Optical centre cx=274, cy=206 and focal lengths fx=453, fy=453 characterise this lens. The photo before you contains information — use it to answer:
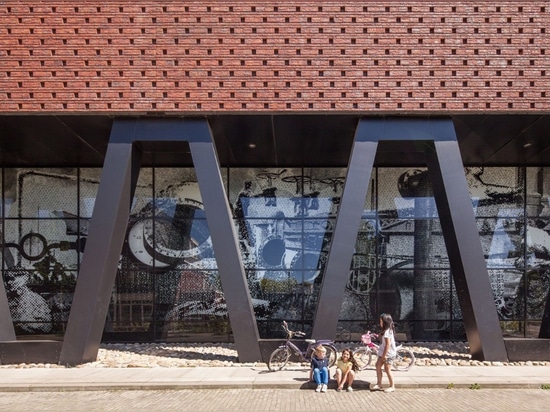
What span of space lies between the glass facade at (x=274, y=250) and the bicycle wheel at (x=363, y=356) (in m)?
4.32

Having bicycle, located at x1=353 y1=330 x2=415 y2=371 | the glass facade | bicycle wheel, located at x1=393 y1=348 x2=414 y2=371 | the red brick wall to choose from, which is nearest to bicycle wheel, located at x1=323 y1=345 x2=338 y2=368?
bicycle, located at x1=353 y1=330 x2=415 y2=371

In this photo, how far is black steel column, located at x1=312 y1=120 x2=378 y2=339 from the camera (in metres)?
10.7

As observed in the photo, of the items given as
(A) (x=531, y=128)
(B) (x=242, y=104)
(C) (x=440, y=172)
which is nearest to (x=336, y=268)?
(C) (x=440, y=172)

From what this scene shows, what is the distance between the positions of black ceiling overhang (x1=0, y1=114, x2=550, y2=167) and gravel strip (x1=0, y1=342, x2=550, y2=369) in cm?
547

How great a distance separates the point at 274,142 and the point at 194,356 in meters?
6.19

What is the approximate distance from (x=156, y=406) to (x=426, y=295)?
396 inches

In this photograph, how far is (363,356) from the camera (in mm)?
10320

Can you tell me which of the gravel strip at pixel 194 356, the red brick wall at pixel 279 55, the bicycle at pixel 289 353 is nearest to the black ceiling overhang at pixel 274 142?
the red brick wall at pixel 279 55

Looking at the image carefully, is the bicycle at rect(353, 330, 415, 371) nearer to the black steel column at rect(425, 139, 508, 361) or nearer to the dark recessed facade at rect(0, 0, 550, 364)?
the dark recessed facade at rect(0, 0, 550, 364)

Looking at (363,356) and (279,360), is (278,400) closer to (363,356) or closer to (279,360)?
(279,360)

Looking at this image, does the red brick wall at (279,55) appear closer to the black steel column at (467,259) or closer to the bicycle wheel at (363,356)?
the black steel column at (467,259)

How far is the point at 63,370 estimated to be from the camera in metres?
10.0

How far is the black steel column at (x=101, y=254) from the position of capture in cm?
1062

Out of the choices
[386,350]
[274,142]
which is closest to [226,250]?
[274,142]
